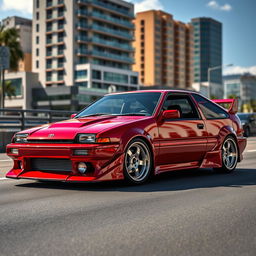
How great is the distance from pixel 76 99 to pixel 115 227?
74.0 meters

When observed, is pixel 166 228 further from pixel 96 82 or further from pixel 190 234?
pixel 96 82

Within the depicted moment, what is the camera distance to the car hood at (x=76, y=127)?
249 inches

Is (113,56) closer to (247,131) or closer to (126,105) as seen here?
(247,131)

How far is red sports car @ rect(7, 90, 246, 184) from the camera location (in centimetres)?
624

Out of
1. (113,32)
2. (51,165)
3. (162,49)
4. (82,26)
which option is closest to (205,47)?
(162,49)

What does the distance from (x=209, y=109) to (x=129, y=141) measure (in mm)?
2411

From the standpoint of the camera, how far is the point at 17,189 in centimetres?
654

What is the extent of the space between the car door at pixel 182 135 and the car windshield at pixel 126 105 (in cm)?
25

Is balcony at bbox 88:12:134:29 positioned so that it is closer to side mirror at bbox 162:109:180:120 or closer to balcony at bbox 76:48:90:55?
balcony at bbox 76:48:90:55

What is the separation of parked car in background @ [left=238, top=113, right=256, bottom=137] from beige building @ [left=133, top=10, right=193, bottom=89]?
9074 cm

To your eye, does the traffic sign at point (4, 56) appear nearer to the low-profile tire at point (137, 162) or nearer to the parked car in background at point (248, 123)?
the parked car in background at point (248, 123)

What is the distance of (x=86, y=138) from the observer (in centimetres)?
624

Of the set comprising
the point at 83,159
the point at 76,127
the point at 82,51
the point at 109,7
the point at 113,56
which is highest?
the point at 109,7

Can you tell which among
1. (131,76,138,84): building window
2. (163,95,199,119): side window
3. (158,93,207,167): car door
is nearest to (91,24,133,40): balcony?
(131,76,138,84): building window
